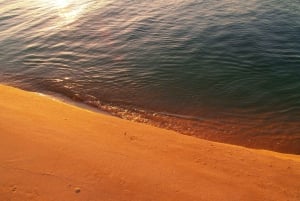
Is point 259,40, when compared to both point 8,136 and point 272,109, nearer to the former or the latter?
point 272,109

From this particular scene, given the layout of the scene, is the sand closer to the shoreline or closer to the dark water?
the shoreline

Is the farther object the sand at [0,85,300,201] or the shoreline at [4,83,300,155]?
the shoreline at [4,83,300,155]

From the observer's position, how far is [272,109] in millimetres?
8758

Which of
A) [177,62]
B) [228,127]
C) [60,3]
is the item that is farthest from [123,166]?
[60,3]

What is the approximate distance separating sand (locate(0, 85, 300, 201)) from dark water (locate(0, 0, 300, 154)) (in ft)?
5.05

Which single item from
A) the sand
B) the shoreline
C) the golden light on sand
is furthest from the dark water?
the sand

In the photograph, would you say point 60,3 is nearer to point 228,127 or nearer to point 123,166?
point 228,127

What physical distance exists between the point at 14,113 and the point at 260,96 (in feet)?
19.3

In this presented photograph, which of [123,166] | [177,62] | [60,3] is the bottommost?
[177,62]

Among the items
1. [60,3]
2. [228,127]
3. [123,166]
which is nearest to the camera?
[123,166]

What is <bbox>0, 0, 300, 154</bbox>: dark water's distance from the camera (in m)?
8.66

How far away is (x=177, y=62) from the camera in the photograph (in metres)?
11.4

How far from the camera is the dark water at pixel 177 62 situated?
866cm

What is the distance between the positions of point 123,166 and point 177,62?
249 inches
